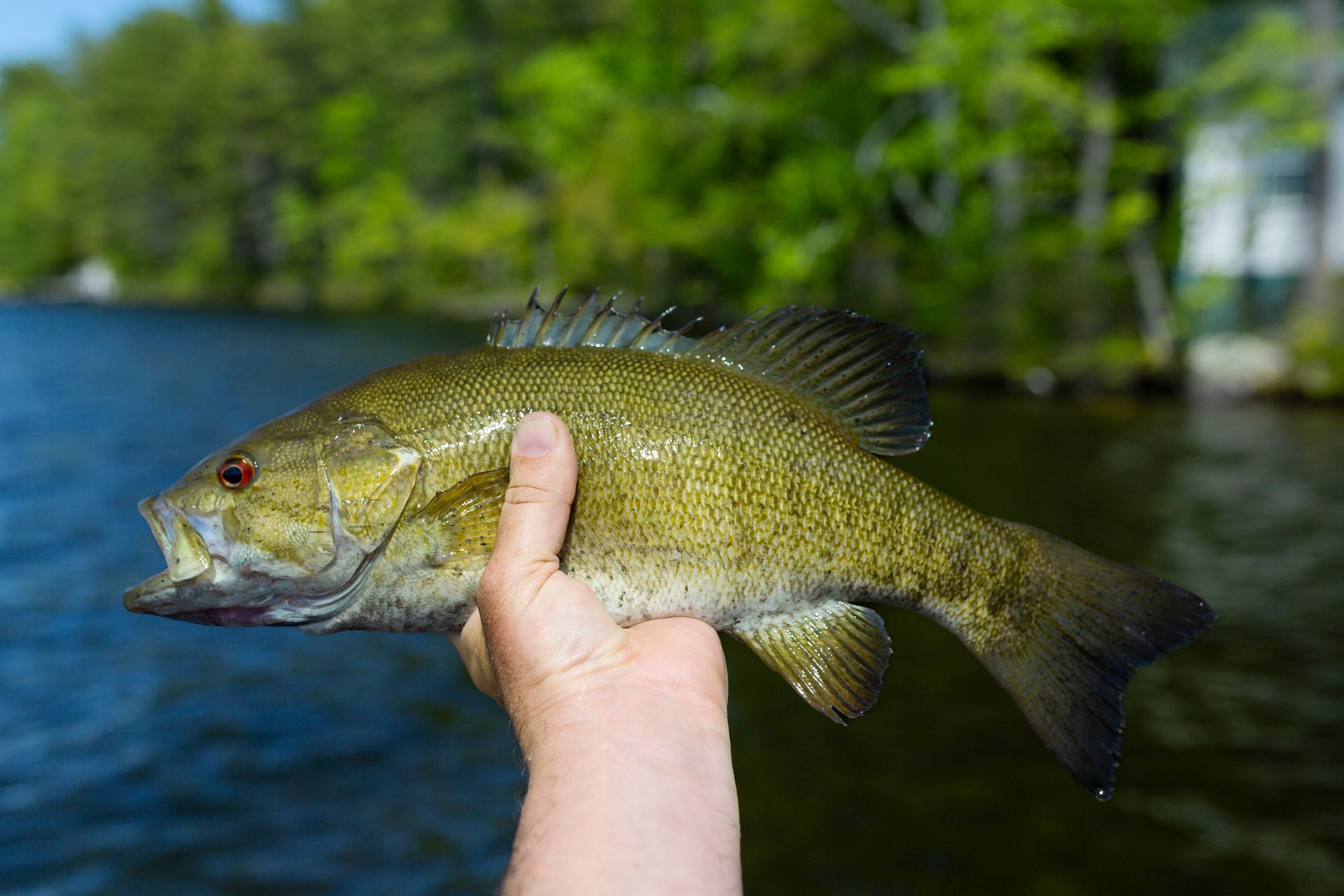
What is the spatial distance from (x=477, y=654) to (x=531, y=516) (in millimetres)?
→ 641

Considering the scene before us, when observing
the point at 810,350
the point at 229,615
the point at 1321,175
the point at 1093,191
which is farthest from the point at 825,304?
the point at 229,615

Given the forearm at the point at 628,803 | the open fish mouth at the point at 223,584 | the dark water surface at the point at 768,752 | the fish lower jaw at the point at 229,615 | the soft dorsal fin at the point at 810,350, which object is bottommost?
the dark water surface at the point at 768,752

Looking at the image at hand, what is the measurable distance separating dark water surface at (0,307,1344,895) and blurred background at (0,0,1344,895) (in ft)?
0.16

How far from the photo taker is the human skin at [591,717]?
219 cm

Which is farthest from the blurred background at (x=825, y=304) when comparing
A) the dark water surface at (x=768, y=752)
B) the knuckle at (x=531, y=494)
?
the knuckle at (x=531, y=494)

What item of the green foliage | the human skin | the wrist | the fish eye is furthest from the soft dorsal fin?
the green foliage

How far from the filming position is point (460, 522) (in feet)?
9.38

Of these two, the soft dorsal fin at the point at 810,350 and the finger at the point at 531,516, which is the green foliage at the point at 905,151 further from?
the finger at the point at 531,516

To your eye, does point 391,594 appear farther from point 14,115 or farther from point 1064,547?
point 14,115

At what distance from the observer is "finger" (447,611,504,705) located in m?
3.02

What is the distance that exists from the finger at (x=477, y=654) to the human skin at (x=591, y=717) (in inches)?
0.4

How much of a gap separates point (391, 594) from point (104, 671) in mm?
11076

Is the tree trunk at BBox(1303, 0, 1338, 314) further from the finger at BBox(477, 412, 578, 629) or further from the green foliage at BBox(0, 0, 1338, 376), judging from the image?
the finger at BBox(477, 412, 578, 629)

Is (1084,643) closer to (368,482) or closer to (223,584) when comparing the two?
(368,482)
